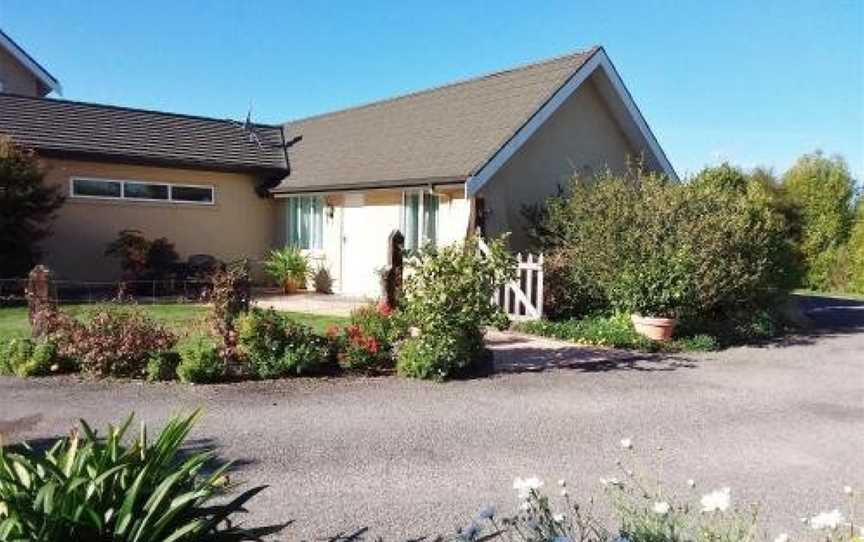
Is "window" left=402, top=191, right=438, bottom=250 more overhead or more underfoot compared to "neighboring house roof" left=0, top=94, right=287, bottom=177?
more underfoot

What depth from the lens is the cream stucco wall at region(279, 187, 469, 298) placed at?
17141mm

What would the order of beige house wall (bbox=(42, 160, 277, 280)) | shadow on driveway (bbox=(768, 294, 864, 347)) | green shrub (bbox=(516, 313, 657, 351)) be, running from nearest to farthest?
green shrub (bbox=(516, 313, 657, 351)) → shadow on driveway (bbox=(768, 294, 864, 347)) → beige house wall (bbox=(42, 160, 277, 280))

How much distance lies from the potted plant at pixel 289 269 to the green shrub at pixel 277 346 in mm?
9822

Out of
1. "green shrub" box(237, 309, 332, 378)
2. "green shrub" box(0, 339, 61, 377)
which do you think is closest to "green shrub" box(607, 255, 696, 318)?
"green shrub" box(237, 309, 332, 378)

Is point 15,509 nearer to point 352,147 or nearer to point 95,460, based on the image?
point 95,460

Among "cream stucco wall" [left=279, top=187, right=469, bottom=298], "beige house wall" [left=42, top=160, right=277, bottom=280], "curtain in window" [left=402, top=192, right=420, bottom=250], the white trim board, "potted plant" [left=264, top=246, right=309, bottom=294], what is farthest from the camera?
"potted plant" [left=264, top=246, right=309, bottom=294]

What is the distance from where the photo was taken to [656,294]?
492 inches

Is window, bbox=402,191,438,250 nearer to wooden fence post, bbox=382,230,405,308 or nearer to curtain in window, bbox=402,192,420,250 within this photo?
curtain in window, bbox=402,192,420,250

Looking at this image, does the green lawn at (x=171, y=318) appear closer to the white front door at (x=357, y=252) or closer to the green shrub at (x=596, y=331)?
the green shrub at (x=596, y=331)

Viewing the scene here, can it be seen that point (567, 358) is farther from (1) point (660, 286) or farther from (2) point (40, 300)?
(2) point (40, 300)

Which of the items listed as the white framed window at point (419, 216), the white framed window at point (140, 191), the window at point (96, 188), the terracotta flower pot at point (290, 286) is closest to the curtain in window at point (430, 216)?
the white framed window at point (419, 216)

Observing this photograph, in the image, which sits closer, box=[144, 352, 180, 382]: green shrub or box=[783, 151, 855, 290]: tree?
box=[144, 352, 180, 382]: green shrub

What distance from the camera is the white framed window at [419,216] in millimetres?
16203

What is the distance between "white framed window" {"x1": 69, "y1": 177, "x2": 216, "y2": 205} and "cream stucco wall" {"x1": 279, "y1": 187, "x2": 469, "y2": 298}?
Answer: 3383 millimetres
